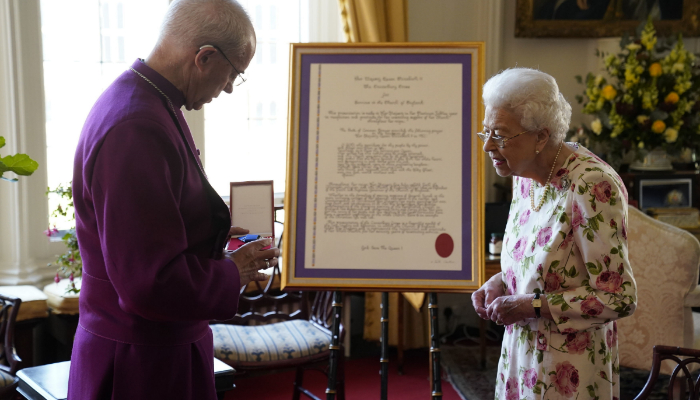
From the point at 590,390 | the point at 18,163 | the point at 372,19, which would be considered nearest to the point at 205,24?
the point at 18,163

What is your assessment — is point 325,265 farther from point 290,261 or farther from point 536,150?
point 536,150

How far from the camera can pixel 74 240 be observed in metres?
2.98

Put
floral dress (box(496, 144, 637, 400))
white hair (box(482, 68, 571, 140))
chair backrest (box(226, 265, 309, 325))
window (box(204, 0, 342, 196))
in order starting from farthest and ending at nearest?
window (box(204, 0, 342, 196)) < chair backrest (box(226, 265, 309, 325)) < white hair (box(482, 68, 571, 140)) < floral dress (box(496, 144, 637, 400))

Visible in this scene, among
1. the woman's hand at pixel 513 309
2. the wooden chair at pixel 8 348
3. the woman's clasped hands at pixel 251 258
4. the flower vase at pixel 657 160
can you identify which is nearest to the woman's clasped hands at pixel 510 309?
the woman's hand at pixel 513 309

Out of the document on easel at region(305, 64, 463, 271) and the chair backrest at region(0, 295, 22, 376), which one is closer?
the document on easel at region(305, 64, 463, 271)

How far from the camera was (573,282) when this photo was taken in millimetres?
1624

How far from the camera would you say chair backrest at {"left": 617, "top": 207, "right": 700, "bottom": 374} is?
2689 mm

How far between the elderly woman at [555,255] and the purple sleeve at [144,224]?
851 mm

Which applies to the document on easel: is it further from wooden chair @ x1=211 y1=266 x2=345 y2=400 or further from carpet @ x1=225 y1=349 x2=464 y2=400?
carpet @ x1=225 y1=349 x2=464 y2=400

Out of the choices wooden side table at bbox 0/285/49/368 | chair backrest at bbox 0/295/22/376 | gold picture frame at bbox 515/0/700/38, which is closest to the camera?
chair backrest at bbox 0/295/22/376

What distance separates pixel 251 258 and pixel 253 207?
189 millimetres

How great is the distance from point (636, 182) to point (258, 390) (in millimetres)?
2485

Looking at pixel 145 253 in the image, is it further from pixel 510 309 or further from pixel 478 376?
pixel 478 376

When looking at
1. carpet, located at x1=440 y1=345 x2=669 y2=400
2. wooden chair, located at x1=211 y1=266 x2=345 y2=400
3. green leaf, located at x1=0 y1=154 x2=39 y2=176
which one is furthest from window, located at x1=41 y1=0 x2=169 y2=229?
carpet, located at x1=440 y1=345 x2=669 y2=400
